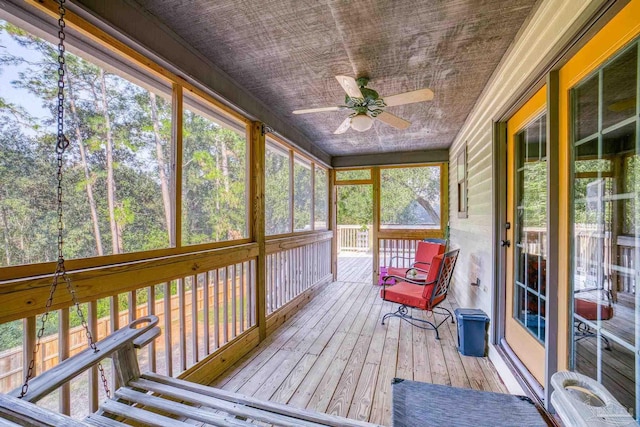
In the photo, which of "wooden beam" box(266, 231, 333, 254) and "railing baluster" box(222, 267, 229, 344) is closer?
"railing baluster" box(222, 267, 229, 344)

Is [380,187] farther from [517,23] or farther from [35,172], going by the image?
[35,172]

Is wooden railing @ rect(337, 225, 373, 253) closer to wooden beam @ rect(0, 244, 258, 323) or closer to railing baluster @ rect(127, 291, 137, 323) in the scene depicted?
wooden beam @ rect(0, 244, 258, 323)

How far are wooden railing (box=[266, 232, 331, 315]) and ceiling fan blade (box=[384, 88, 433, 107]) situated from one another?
2.01 metres

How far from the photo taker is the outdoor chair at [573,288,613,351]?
1.16 metres

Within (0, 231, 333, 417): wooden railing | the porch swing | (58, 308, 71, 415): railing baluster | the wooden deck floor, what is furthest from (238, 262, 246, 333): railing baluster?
(58, 308, 71, 415): railing baluster

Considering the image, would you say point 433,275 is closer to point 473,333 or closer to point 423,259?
point 473,333

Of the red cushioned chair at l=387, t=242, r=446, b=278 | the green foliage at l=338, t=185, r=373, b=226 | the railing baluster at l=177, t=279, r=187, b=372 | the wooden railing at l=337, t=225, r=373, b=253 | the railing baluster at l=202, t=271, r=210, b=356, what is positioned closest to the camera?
the railing baluster at l=177, t=279, r=187, b=372

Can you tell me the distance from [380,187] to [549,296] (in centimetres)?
404

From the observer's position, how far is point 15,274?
118 cm

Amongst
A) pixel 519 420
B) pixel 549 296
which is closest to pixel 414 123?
pixel 549 296

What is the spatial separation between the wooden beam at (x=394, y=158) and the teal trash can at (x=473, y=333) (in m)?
3.29

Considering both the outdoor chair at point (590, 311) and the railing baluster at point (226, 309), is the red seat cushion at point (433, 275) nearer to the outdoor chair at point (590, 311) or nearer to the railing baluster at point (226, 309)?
the outdoor chair at point (590, 311)

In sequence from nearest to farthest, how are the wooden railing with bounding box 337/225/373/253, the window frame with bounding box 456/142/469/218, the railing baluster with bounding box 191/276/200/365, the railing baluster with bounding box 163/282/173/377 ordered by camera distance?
the railing baluster with bounding box 163/282/173/377
the railing baluster with bounding box 191/276/200/365
the window frame with bounding box 456/142/469/218
the wooden railing with bounding box 337/225/373/253

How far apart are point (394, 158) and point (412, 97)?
10.4 ft
